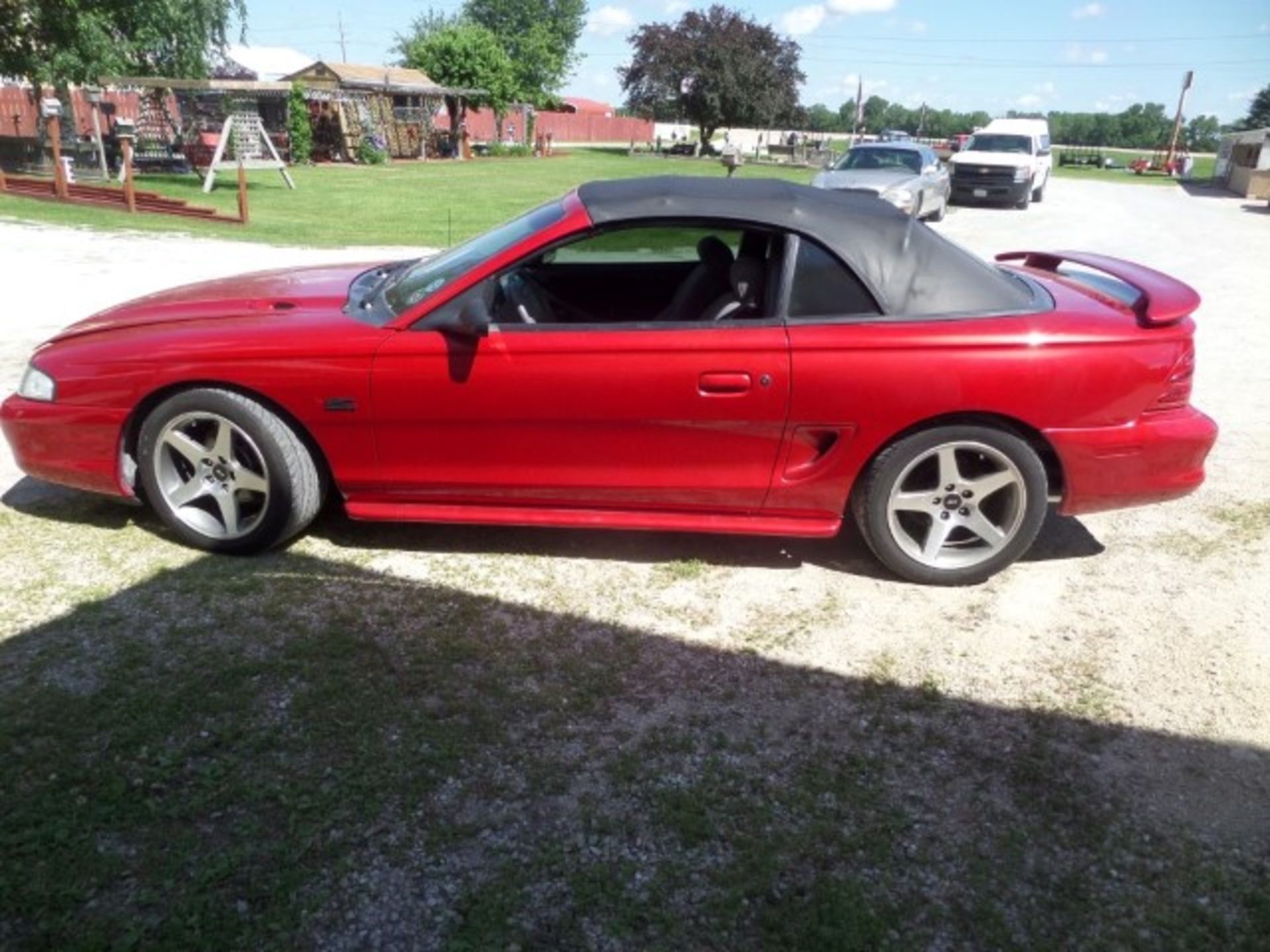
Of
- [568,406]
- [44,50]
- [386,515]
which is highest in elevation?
[44,50]

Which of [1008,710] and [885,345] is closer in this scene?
[1008,710]

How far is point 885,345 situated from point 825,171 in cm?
1612

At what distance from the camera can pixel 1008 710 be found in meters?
2.99

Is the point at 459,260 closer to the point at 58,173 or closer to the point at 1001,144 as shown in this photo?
the point at 58,173

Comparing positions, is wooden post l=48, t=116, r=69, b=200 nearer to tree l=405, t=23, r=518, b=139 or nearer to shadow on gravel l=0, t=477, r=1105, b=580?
shadow on gravel l=0, t=477, r=1105, b=580

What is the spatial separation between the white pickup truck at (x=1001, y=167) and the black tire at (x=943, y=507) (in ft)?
68.9

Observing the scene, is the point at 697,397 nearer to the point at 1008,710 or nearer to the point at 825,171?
the point at 1008,710

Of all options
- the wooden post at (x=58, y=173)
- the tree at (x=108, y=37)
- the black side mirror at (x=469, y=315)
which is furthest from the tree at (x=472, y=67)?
the black side mirror at (x=469, y=315)

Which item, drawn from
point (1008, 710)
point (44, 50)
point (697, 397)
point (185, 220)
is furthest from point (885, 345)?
→ point (44, 50)

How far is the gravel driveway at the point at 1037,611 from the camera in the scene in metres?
2.80

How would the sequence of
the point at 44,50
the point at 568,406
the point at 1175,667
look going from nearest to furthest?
the point at 1175,667 → the point at 568,406 → the point at 44,50

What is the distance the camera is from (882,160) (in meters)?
18.4

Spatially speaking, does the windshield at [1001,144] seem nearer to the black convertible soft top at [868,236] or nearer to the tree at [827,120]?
the black convertible soft top at [868,236]

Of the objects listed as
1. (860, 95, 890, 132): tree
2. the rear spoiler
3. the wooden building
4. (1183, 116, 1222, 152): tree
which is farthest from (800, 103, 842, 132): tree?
the rear spoiler
